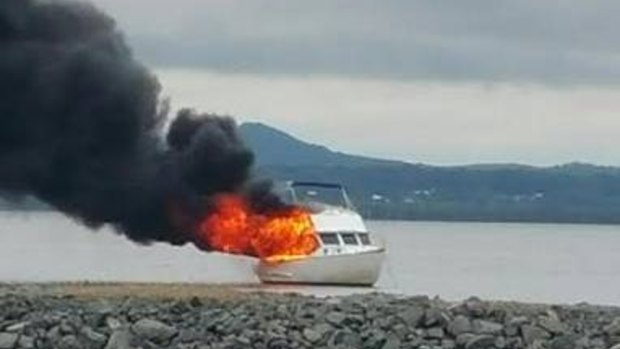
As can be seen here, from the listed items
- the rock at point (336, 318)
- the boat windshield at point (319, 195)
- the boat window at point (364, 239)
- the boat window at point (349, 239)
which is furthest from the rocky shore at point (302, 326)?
the boat window at point (364, 239)

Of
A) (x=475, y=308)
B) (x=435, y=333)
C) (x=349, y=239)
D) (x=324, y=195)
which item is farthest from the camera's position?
(x=324, y=195)

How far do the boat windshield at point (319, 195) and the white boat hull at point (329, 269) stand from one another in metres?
2.86

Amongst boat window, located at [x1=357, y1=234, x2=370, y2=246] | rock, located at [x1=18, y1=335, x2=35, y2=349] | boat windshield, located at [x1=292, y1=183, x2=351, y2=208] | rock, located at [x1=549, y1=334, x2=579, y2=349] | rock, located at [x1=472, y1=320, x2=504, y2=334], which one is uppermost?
boat windshield, located at [x1=292, y1=183, x2=351, y2=208]

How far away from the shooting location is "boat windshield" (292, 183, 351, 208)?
9368cm

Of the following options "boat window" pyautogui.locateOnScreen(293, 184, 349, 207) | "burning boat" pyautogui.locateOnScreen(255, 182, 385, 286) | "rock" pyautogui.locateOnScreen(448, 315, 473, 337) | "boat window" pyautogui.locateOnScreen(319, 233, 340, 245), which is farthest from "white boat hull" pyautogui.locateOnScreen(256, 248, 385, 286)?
"rock" pyautogui.locateOnScreen(448, 315, 473, 337)

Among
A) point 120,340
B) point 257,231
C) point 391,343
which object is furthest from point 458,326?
point 257,231

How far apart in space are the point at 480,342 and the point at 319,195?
76.7m

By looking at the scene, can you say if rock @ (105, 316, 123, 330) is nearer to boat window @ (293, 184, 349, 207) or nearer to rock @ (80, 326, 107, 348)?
rock @ (80, 326, 107, 348)

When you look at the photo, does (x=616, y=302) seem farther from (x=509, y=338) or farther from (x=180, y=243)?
(x=509, y=338)

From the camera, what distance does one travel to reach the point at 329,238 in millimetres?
86750

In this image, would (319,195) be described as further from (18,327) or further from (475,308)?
(18,327)

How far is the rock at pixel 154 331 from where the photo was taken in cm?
4484

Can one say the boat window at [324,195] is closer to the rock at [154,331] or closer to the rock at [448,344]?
the rock at [154,331]

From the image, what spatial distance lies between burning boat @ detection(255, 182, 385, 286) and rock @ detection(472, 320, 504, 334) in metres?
33.8
